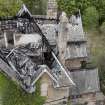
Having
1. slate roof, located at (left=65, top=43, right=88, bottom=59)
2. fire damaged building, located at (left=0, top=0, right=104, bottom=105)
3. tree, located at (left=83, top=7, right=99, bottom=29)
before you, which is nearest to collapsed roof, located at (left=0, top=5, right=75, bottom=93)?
fire damaged building, located at (left=0, top=0, right=104, bottom=105)

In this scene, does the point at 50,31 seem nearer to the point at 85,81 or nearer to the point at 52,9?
the point at 52,9

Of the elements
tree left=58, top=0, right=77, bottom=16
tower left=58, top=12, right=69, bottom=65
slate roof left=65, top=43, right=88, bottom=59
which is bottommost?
slate roof left=65, top=43, right=88, bottom=59

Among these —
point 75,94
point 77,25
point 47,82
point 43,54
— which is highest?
Result: point 77,25

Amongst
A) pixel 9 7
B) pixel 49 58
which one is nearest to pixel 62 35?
pixel 49 58

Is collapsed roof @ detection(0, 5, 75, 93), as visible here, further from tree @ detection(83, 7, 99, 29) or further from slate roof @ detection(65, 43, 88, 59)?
tree @ detection(83, 7, 99, 29)

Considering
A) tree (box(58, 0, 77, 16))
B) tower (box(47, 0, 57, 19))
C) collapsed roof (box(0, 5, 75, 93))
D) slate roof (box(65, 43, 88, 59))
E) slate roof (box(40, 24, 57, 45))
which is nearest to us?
collapsed roof (box(0, 5, 75, 93))

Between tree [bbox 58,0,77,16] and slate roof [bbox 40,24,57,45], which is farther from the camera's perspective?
tree [bbox 58,0,77,16]

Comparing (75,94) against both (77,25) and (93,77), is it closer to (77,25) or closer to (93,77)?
(93,77)

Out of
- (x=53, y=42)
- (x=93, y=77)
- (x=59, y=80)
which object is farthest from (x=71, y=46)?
(x=59, y=80)
